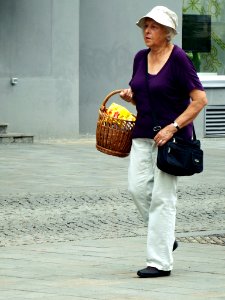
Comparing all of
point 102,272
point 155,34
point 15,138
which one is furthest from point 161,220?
point 15,138

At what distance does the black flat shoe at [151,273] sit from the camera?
8086 millimetres

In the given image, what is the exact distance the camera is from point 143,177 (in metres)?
8.26

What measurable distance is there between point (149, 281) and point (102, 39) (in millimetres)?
13705

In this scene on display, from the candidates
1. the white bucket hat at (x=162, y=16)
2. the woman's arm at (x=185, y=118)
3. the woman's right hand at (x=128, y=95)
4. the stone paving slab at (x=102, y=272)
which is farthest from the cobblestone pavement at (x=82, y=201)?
the white bucket hat at (x=162, y=16)

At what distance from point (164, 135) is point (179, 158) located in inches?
7.5

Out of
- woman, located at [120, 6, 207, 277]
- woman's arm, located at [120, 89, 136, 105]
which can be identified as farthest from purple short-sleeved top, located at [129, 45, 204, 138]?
woman's arm, located at [120, 89, 136, 105]

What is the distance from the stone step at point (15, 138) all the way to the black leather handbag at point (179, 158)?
1094 cm

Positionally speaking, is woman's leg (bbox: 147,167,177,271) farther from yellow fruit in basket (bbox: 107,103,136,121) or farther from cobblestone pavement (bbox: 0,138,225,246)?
cobblestone pavement (bbox: 0,138,225,246)

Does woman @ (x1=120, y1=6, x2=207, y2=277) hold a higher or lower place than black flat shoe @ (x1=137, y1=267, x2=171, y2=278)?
higher

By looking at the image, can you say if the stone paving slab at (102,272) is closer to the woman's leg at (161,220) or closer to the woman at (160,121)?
the woman's leg at (161,220)

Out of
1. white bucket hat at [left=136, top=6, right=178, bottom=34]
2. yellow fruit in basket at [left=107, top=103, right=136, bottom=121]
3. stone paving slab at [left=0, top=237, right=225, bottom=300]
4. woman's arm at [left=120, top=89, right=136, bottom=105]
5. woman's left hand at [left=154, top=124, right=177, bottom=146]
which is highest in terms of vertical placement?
white bucket hat at [left=136, top=6, right=178, bottom=34]

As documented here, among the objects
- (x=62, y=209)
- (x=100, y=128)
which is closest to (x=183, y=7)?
(x=62, y=209)

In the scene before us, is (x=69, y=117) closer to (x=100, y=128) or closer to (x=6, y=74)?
(x=6, y=74)

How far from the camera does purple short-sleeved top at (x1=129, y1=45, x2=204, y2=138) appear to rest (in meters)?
8.20
